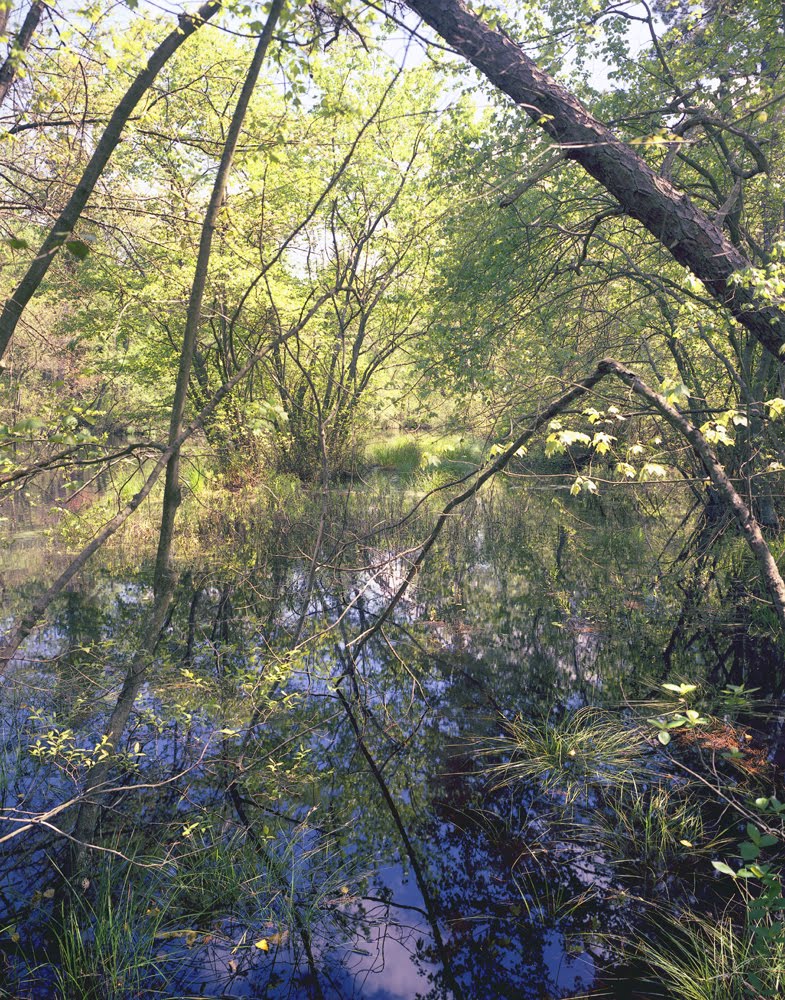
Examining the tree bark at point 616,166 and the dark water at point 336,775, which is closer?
the dark water at point 336,775

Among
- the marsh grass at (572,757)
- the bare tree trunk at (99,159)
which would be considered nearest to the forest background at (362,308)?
the bare tree trunk at (99,159)

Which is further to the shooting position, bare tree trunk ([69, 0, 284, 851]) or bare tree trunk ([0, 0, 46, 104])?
bare tree trunk ([0, 0, 46, 104])

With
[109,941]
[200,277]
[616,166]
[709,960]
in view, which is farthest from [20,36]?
[709,960]

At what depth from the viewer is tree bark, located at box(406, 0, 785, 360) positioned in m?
4.37

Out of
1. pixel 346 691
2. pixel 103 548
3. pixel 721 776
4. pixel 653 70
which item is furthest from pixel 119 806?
pixel 653 70

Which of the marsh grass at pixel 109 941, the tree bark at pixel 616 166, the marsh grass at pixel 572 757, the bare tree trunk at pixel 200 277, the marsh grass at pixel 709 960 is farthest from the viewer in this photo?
the tree bark at pixel 616 166

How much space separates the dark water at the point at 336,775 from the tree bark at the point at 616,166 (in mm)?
2888

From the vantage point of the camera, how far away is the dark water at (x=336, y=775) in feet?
9.03

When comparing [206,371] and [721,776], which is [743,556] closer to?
[721,776]

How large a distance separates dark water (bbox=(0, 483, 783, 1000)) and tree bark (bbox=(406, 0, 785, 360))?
2.89 metres

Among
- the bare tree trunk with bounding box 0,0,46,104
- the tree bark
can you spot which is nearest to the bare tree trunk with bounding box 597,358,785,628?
the tree bark

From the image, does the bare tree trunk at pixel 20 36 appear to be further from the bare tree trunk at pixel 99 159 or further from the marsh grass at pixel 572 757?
the marsh grass at pixel 572 757

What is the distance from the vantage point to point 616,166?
176 inches

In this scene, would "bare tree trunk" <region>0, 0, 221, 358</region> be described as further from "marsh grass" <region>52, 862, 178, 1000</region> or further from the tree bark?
"marsh grass" <region>52, 862, 178, 1000</region>
